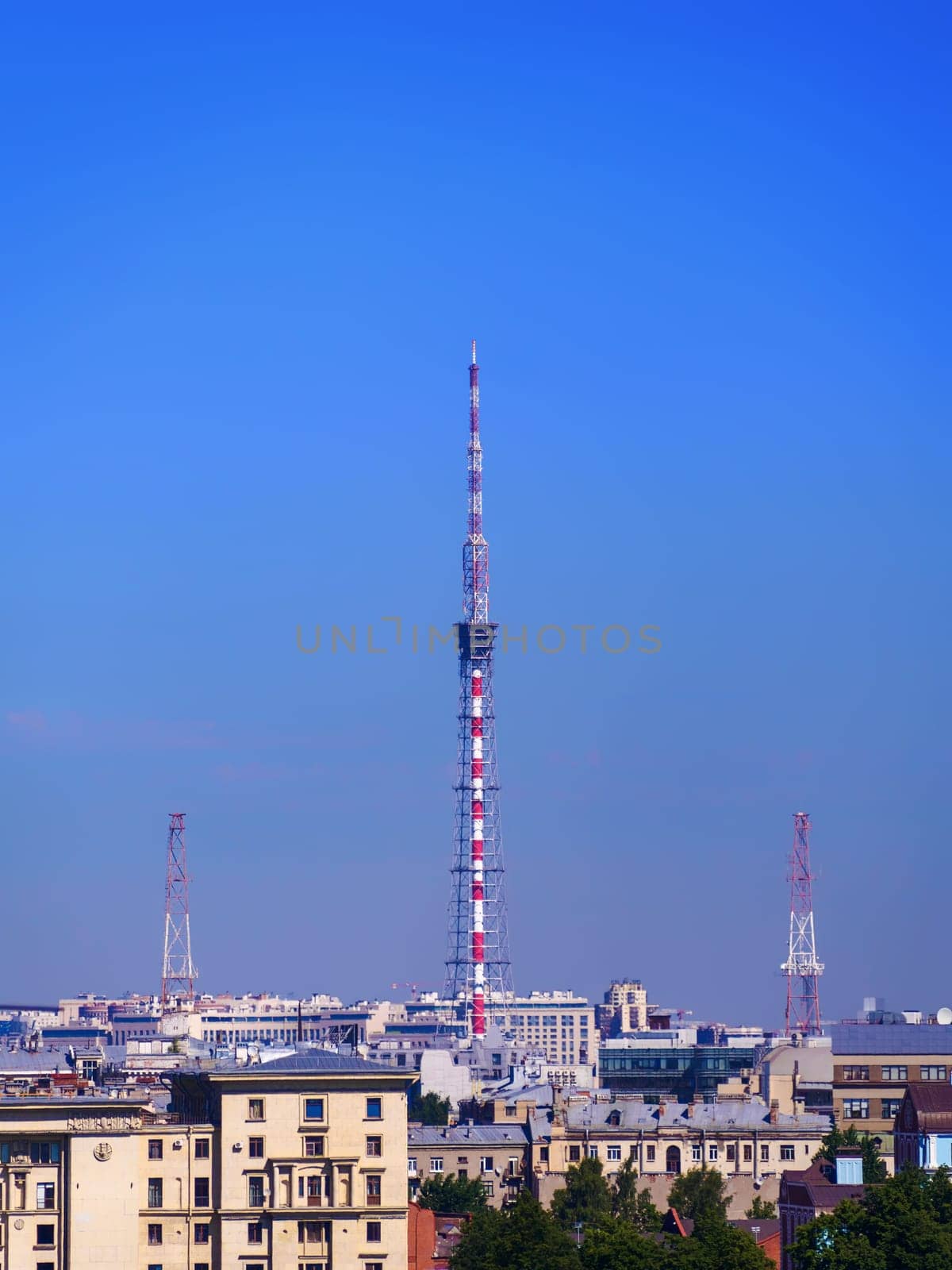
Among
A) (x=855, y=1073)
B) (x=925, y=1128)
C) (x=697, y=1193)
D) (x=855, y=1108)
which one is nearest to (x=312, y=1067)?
(x=925, y=1128)

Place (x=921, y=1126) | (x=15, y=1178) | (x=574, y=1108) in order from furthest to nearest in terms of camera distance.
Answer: (x=574, y=1108) < (x=921, y=1126) < (x=15, y=1178)

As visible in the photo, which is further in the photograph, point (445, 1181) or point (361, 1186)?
point (445, 1181)

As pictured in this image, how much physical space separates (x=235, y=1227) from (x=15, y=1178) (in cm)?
718

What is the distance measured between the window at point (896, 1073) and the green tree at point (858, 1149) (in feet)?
18.3

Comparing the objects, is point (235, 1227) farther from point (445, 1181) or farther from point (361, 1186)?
point (445, 1181)

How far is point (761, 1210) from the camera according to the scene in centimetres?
13475

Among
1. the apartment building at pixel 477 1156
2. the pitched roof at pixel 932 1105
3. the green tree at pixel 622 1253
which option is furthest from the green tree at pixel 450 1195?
the green tree at pixel 622 1253

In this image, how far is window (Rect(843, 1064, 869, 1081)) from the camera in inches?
6452

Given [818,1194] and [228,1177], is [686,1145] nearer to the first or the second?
[818,1194]

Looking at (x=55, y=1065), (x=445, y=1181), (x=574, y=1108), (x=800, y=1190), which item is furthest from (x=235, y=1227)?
(x=574, y=1108)

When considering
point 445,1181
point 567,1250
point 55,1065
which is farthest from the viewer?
point 445,1181

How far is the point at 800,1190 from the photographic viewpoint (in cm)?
11381

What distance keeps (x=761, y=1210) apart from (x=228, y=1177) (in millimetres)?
46889

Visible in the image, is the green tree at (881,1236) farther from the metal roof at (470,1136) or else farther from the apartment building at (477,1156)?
the metal roof at (470,1136)
